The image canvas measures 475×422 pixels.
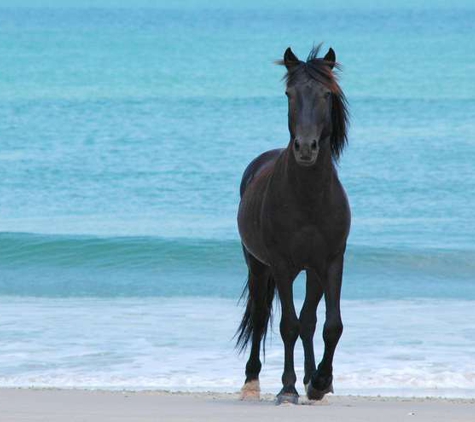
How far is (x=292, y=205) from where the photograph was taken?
636cm

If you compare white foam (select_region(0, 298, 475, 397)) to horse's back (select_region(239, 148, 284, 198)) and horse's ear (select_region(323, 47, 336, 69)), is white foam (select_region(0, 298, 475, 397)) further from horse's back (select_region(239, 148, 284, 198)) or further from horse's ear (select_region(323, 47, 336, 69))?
horse's ear (select_region(323, 47, 336, 69))

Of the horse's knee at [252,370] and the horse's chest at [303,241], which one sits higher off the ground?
the horse's chest at [303,241]

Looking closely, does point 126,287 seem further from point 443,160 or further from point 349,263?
point 443,160

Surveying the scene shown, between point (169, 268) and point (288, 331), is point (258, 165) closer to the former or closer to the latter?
point (288, 331)

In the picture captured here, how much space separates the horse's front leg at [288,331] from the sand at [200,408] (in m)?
0.09

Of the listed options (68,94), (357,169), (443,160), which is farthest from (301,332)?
(68,94)

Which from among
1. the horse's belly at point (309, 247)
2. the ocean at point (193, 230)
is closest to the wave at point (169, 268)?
the ocean at point (193, 230)

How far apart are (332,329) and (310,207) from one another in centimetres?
56

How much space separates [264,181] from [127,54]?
5638 centimetres

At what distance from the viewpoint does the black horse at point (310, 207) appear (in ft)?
20.0

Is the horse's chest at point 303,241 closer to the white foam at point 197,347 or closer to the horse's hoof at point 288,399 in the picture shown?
the horse's hoof at point 288,399

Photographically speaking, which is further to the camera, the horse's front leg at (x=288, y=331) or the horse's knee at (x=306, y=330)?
the horse's knee at (x=306, y=330)

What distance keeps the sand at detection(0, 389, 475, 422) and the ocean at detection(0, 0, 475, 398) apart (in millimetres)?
1017

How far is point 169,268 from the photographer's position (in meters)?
14.4
